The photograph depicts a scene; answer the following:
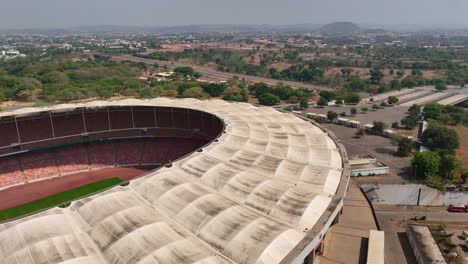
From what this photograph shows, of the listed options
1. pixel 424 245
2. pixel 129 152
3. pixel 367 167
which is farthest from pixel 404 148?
pixel 129 152

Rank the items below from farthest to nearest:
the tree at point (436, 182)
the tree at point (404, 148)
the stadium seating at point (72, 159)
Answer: the tree at point (404, 148)
the stadium seating at point (72, 159)
the tree at point (436, 182)

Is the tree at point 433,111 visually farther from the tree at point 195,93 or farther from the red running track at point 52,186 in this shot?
the red running track at point 52,186

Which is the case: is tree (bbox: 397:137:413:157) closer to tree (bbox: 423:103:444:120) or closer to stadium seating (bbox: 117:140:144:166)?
tree (bbox: 423:103:444:120)

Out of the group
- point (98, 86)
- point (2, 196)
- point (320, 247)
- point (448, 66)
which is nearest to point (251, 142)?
point (320, 247)

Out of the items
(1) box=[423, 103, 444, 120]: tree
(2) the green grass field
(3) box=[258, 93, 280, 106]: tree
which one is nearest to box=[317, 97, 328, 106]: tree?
(3) box=[258, 93, 280, 106]: tree

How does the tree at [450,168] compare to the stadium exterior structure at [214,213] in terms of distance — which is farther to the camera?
the tree at [450,168]

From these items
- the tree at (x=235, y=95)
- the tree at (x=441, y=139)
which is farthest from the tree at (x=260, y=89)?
the tree at (x=441, y=139)

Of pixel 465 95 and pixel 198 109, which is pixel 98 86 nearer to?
pixel 198 109
